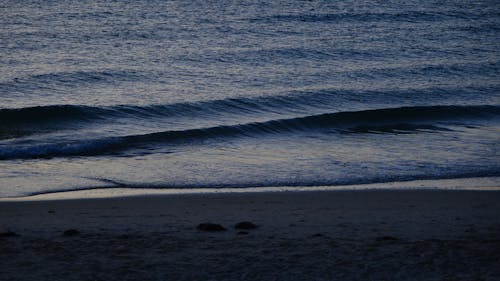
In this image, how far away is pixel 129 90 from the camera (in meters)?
21.2

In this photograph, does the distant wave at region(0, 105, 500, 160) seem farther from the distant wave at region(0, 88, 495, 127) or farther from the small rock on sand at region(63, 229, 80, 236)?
the small rock on sand at region(63, 229, 80, 236)

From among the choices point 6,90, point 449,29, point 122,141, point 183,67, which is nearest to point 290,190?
point 122,141

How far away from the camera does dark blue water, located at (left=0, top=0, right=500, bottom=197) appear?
1354 centimetres

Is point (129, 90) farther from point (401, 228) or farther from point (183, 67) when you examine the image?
point (401, 228)

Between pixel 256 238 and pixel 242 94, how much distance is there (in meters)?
13.0

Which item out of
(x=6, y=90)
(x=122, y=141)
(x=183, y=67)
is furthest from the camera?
(x=183, y=67)

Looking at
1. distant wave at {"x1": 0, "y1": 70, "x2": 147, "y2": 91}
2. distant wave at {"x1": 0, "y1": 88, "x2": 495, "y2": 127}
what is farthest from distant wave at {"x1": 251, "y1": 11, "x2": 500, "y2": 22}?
distant wave at {"x1": 0, "y1": 88, "x2": 495, "y2": 127}

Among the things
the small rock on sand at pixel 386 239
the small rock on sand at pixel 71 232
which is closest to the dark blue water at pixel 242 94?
the small rock on sand at pixel 71 232

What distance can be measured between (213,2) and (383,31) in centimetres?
879

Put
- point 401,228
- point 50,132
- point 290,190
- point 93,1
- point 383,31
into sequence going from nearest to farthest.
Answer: point 401,228 < point 290,190 < point 50,132 < point 383,31 < point 93,1

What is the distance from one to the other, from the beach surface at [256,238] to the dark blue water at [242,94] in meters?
1.72

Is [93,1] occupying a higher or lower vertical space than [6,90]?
higher

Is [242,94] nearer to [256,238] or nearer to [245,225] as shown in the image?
[245,225]

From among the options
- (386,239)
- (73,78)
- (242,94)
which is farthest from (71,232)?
(73,78)
